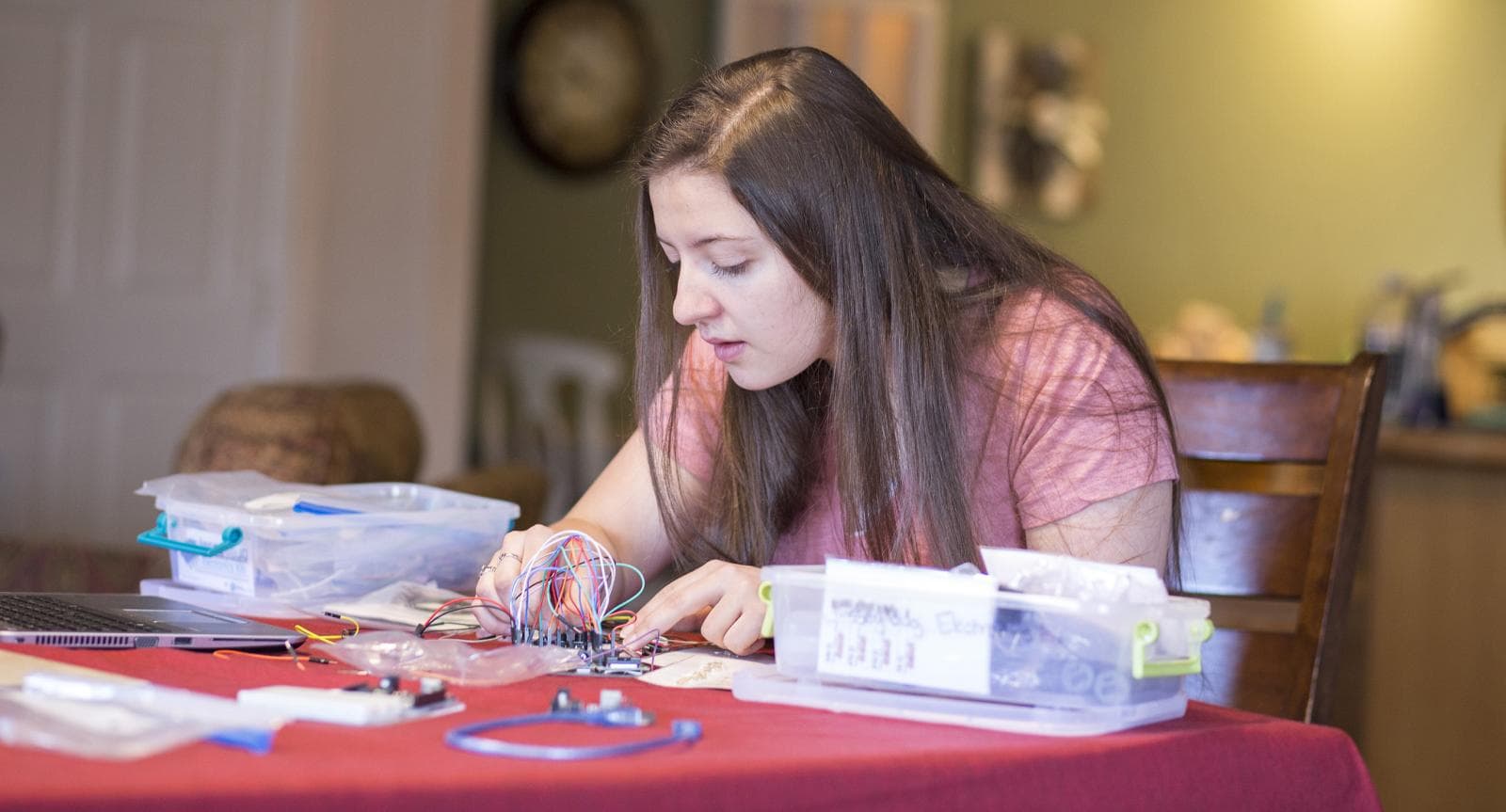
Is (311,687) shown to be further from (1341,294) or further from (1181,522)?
(1341,294)

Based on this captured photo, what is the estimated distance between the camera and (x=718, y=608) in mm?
1139

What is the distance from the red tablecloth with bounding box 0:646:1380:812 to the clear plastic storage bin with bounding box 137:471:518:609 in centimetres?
30

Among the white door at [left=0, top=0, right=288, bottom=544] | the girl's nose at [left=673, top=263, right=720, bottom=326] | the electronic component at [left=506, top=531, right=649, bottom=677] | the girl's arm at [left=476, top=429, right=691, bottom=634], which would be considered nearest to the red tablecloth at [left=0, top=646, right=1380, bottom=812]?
the electronic component at [left=506, top=531, right=649, bottom=677]

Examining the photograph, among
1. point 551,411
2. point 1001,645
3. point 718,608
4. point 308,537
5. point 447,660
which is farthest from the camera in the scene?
point 551,411

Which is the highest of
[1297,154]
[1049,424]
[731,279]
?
[1297,154]

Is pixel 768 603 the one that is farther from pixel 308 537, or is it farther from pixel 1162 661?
pixel 308 537

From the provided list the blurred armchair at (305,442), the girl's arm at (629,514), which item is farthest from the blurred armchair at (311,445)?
the girl's arm at (629,514)

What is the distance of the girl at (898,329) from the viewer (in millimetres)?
1266

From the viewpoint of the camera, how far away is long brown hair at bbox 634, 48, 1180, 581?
126 centimetres

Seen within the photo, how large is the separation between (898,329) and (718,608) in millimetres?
282

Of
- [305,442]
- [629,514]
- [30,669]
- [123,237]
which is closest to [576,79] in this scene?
[123,237]

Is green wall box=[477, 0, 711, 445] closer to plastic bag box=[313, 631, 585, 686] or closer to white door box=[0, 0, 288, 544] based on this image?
white door box=[0, 0, 288, 544]

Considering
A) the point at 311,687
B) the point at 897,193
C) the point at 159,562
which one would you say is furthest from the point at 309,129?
the point at 311,687

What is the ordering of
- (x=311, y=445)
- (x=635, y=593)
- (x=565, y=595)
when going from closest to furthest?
1. (x=565, y=595)
2. (x=635, y=593)
3. (x=311, y=445)
